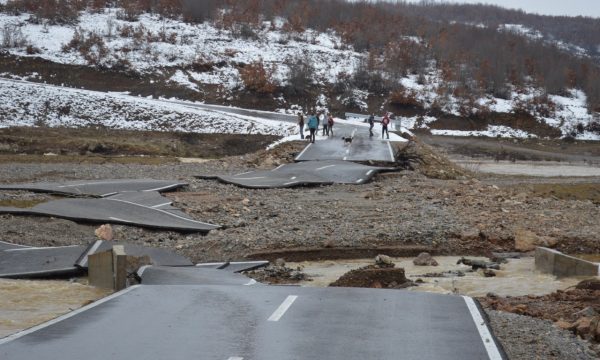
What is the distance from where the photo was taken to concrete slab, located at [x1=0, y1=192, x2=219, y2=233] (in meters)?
19.5

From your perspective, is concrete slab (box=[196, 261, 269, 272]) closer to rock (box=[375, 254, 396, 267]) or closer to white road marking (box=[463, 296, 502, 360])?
rock (box=[375, 254, 396, 267])

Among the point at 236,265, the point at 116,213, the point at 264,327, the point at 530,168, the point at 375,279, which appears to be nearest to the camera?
the point at 264,327

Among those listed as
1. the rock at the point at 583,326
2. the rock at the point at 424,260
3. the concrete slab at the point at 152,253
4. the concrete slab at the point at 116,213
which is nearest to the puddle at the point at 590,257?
the rock at the point at 424,260

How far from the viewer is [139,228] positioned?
19.4 m

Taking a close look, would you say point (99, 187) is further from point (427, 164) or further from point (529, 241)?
point (427, 164)

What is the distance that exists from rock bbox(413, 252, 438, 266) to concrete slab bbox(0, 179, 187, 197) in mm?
9080

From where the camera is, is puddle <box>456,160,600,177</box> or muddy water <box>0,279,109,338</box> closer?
muddy water <box>0,279,109,338</box>

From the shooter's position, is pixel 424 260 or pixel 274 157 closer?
pixel 424 260

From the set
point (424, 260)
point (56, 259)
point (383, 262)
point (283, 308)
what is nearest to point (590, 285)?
point (383, 262)

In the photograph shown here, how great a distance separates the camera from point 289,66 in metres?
77.6

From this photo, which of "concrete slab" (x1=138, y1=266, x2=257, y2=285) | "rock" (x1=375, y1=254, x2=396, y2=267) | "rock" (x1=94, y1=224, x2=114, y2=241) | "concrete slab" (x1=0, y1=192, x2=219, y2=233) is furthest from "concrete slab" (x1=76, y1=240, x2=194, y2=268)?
"rock" (x1=375, y1=254, x2=396, y2=267)

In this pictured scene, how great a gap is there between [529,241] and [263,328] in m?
12.0

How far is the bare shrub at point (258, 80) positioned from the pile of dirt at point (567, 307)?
193 feet

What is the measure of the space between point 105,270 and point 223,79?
6176 centimetres
